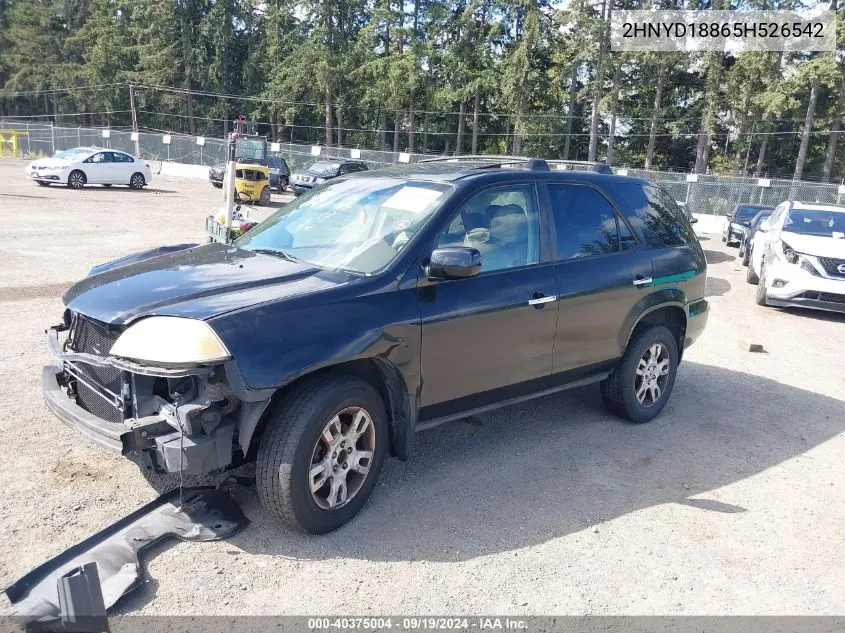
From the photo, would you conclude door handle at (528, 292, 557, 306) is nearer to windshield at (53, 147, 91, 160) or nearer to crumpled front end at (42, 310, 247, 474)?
crumpled front end at (42, 310, 247, 474)

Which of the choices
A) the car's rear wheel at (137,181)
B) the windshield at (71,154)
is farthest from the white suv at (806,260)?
the windshield at (71,154)

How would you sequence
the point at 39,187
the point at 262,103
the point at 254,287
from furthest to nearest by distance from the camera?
the point at 262,103
the point at 39,187
the point at 254,287

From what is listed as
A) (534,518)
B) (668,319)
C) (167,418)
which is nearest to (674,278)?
(668,319)

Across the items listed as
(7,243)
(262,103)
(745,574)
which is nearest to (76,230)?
(7,243)

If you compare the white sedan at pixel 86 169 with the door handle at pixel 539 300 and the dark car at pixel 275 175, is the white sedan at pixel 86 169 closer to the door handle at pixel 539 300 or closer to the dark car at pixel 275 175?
the dark car at pixel 275 175

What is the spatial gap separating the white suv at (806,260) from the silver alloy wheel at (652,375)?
5.75 m

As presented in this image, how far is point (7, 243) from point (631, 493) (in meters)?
11.6

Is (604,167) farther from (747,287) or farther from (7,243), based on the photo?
(7,243)

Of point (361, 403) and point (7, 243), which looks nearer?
point (361, 403)

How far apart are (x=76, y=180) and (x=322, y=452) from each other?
79.3ft

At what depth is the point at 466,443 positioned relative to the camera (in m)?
4.84

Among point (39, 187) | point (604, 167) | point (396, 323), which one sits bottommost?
point (39, 187)

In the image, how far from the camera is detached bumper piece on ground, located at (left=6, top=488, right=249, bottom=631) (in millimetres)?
2479

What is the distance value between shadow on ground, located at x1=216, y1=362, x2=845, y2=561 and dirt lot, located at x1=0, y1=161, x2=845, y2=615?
1 centimetres
